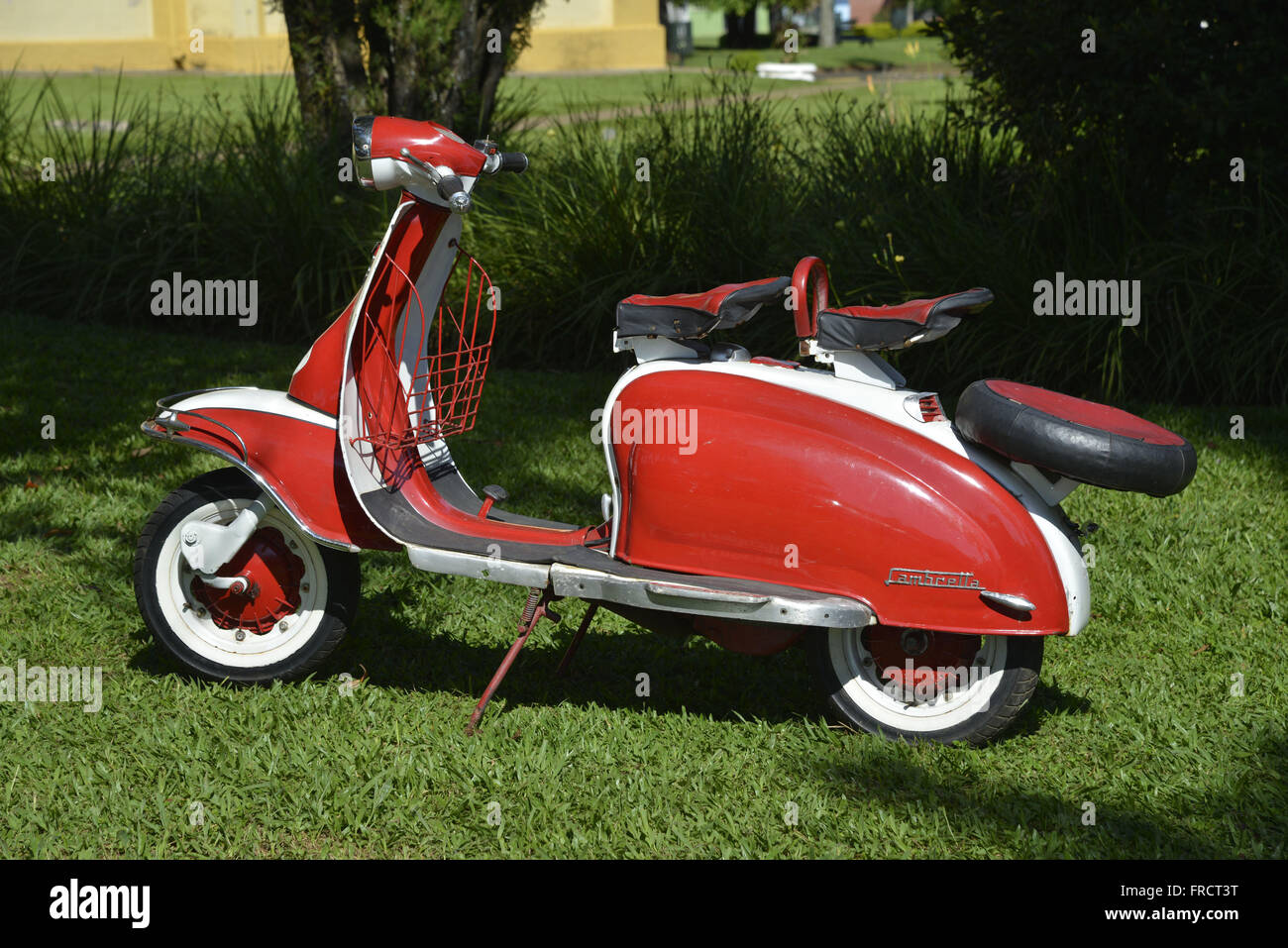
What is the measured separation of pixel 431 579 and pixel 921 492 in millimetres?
2098

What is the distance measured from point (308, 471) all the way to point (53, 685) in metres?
1.01

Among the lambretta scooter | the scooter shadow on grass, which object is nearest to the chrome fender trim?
the lambretta scooter

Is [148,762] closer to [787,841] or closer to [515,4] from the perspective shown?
[787,841]

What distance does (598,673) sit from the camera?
4000 millimetres

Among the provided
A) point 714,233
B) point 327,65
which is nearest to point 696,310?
point 714,233

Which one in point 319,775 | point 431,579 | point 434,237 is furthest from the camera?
point 431,579

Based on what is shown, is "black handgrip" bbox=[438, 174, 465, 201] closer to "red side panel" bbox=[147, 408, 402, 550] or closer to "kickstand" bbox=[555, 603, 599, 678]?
"red side panel" bbox=[147, 408, 402, 550]

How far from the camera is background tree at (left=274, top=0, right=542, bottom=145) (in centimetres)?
837

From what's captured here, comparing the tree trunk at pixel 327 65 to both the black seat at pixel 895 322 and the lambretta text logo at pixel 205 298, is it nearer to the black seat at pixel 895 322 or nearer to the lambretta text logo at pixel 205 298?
the lambretta text logo at pixel 205 298

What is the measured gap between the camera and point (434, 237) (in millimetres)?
3539

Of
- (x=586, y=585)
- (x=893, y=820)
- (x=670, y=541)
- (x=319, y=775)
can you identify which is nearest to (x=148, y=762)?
(x=319, y=775)

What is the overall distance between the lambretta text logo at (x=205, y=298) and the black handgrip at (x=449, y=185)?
4.84 m

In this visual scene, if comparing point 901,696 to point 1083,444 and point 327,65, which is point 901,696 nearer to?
point 1083,444

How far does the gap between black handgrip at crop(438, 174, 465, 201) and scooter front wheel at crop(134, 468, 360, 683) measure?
1.00 meters
